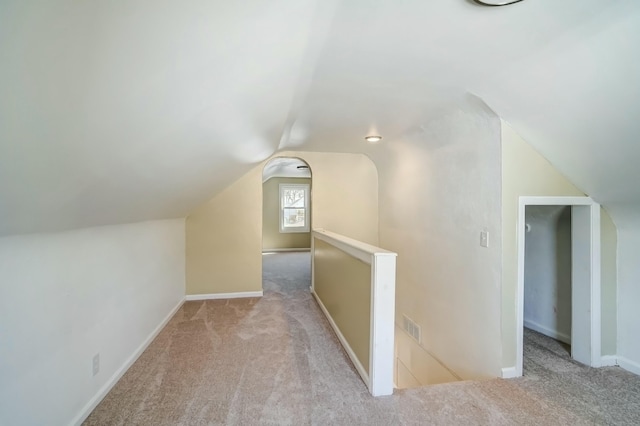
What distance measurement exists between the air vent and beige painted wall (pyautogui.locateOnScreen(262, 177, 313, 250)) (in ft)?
18.3

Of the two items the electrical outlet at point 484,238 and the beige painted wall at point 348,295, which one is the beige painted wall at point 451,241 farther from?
the beige painted wall at point 348,295

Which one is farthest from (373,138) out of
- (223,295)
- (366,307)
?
(223,295)

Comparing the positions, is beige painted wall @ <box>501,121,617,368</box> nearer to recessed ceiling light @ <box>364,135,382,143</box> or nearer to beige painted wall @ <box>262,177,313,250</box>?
recessed ceiling light @ <box>364,135,382,143</box>

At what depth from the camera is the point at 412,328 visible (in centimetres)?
363

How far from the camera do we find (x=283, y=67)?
1.63 m

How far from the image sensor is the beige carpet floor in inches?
74.6

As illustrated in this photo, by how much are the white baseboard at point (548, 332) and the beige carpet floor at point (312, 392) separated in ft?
0.59

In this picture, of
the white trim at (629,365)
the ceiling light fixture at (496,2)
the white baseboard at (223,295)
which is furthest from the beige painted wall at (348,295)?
the white trim at (629,365)

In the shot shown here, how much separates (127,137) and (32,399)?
1.32m

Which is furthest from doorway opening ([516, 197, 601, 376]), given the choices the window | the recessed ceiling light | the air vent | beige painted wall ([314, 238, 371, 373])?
the window

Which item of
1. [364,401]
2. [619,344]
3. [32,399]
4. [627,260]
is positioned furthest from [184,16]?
[619,344]

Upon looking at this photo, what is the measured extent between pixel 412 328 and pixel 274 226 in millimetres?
6063

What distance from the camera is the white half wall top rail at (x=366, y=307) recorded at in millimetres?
2068

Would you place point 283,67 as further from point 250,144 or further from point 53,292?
point 53,292
